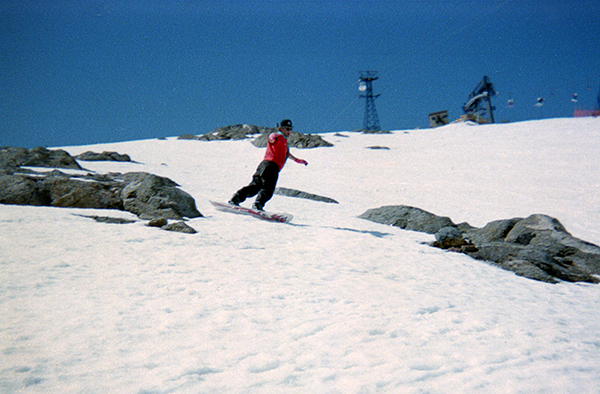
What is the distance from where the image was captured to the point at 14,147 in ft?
59.7

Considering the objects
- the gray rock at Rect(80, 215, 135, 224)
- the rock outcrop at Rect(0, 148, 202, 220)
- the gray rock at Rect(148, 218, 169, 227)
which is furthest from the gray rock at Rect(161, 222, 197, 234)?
the rock outcrop at Rect(0, 148, 202, 220)

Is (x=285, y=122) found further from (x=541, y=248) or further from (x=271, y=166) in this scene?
(x=541, y=248)

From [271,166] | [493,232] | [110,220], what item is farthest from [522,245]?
[110,220]

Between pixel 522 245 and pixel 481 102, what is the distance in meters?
61.5

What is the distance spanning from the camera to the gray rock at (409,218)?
1000 centimetres

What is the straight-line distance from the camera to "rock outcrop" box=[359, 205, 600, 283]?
6.79 meters

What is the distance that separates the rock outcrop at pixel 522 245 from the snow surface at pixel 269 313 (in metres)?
0.52

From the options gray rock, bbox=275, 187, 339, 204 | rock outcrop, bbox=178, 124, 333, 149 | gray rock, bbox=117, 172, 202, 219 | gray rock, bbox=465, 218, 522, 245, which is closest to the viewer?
gray rock, bbox=117, 172, 202, 219

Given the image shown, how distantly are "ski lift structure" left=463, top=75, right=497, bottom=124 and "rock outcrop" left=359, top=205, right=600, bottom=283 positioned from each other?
49.8m

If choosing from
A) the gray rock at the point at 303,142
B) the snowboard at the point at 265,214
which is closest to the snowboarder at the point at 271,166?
the snowboard at the point at 265,214

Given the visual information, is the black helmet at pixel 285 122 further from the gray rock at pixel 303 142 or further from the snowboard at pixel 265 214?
the gray rock at pixel 303 142

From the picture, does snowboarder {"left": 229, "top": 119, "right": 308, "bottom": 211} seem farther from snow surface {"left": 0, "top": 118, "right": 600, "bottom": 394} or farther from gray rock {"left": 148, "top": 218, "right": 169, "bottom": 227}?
gray rock {"left": 148, "top": 218, "right": 169, "bottom": 227}

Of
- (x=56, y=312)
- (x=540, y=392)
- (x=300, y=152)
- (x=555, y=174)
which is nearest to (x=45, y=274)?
(x=56, y=312)

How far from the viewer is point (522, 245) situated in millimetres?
8133
